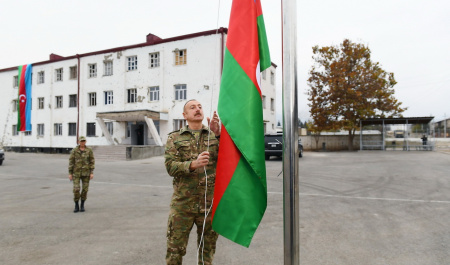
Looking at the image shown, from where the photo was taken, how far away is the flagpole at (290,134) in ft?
5.82

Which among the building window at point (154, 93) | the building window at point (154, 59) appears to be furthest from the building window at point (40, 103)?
the building window at point (154, 59)

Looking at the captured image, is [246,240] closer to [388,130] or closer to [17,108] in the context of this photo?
[388,130]

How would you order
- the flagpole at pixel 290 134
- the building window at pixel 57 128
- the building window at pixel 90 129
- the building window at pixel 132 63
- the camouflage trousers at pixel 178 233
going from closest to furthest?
the flagpole at pixel 290 134 < the camouflage trousers at pixel 178 233 < the building window at pixel 132 63 < the building window at pixel 90 129 < the building window at pixel 57 128

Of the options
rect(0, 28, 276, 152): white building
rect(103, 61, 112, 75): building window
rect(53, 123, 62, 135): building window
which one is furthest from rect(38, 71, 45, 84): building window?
rect(103, 61, 112, 75): building window

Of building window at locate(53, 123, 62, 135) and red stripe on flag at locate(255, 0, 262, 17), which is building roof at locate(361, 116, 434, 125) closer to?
red stripe on flag at locate(255, 0, 262, 17)

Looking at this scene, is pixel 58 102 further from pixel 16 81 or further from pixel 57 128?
pixel 16 81

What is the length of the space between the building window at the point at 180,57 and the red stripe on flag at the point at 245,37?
23.1 meters

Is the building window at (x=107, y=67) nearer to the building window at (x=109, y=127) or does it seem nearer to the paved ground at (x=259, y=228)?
the building window at (x=109, y=127)

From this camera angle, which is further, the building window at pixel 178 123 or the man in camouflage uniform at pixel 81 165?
the building window at pixel 178 123

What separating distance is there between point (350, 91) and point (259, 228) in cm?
2538

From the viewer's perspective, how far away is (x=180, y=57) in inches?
976

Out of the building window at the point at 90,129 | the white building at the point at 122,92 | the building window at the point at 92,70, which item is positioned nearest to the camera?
the white building at the point at 122,92

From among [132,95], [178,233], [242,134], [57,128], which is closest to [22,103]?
[57,128]

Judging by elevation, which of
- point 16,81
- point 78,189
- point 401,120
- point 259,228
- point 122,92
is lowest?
point 259,228
